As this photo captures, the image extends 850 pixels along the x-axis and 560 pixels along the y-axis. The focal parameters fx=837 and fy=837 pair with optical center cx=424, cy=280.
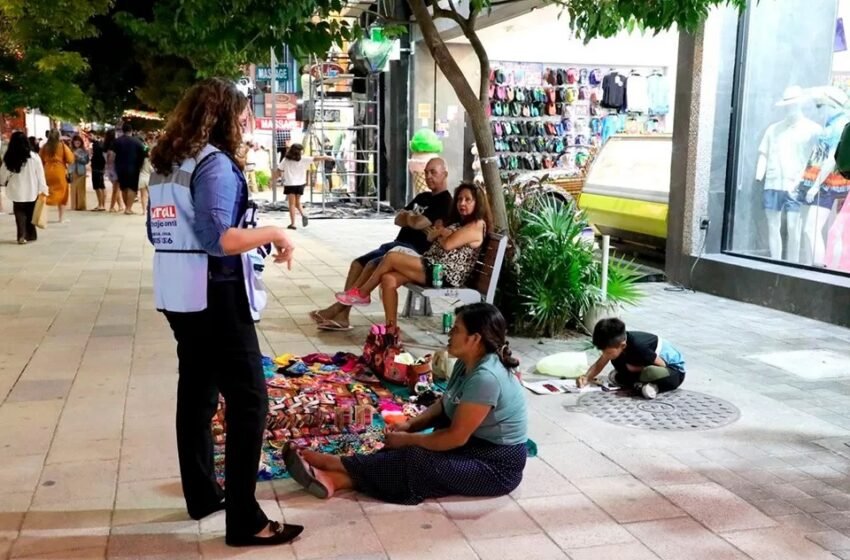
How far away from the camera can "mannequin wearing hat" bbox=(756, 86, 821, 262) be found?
857cm

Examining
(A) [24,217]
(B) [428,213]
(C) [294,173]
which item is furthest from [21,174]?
(B) [428,213]

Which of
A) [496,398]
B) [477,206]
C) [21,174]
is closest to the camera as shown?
[496,398]

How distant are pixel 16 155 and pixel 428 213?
7748mm

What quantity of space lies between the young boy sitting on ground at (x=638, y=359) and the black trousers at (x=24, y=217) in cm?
1012

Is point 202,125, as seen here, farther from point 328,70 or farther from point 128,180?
point 328,70

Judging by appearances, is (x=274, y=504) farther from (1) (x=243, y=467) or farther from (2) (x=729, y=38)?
(2) (x=729, y=38)

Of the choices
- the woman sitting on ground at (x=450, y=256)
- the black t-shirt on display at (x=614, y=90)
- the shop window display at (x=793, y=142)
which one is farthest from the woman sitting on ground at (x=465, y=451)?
the black t-shirt on display at (x=614, y=90)

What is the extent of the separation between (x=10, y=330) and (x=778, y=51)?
26.4 feet

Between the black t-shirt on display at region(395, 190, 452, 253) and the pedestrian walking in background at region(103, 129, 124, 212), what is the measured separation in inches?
500

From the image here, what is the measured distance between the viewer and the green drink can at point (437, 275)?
6.49 m

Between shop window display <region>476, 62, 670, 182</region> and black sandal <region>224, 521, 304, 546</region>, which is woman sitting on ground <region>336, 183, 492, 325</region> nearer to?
black sandal <region>224, 521, 304, 546</region>

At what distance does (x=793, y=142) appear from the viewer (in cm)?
863

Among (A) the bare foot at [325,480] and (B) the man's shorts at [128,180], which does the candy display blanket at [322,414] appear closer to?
(A) the bare foot at [325,480]

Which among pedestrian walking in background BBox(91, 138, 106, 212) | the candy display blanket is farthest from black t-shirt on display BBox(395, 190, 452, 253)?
pedestrian walking in background BBox(91, 138, 106, 212)
